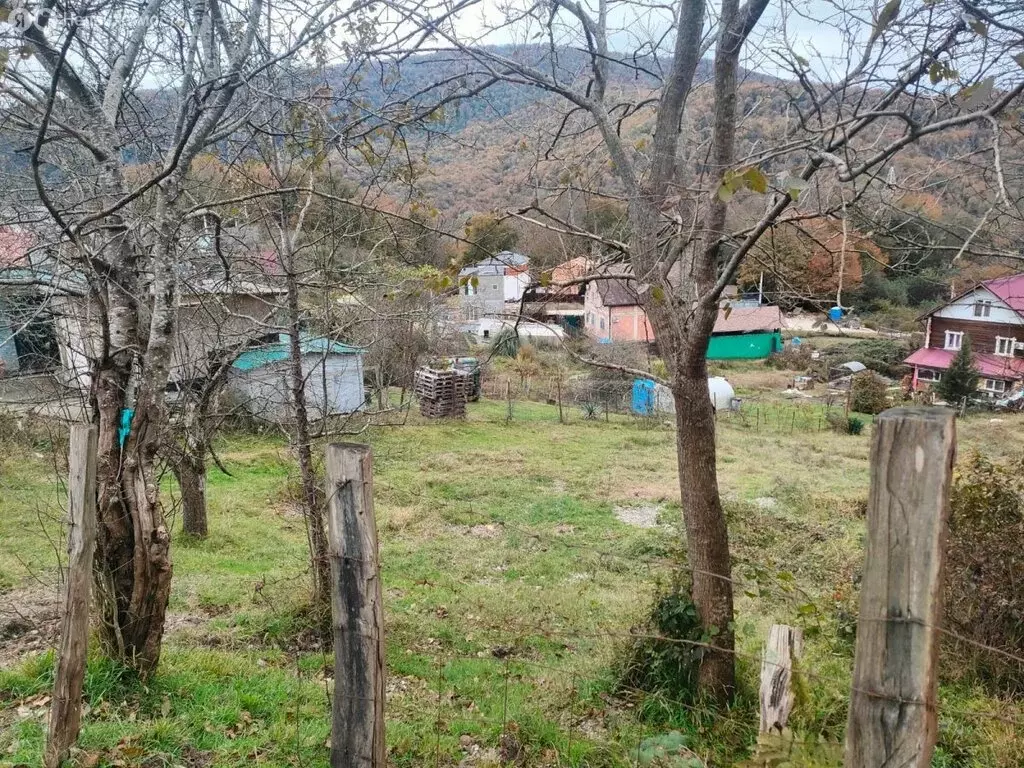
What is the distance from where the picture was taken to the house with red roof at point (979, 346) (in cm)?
2458

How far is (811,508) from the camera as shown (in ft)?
38.6

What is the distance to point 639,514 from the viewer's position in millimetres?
11719

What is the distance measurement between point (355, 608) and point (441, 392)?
17.6m

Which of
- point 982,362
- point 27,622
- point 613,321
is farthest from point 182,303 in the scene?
point 982,362

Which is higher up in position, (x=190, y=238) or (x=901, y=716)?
(x=190, y=238)

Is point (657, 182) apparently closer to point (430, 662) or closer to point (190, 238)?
point (190, 238)

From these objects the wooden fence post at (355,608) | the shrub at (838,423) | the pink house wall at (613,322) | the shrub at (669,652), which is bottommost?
the shrub at (838,423)

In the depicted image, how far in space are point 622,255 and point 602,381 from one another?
64.0ft

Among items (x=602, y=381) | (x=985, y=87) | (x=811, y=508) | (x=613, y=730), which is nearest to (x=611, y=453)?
(x=811, y=508)

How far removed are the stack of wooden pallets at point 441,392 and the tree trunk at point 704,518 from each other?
608 inches

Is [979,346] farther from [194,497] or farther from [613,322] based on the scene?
[194,497]

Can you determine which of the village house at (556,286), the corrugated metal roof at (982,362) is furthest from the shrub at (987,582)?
the corrugated metal roof at (982,362)

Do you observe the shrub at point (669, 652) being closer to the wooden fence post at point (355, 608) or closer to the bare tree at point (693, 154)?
the bare tree at point (693, 154)

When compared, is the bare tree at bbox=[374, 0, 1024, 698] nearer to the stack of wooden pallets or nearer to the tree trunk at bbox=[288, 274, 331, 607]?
the tree trunk at bbox=[288, 274, 331, 607]
